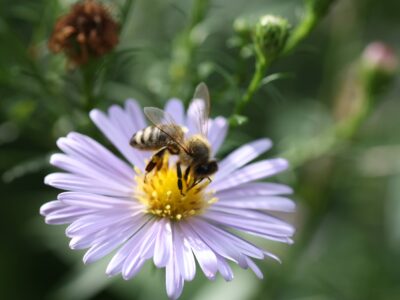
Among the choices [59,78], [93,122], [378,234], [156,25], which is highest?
[156,25]

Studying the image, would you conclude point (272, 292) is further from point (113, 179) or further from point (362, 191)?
point (113, 179)

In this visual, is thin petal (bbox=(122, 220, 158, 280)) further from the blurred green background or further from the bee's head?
the blurred green background

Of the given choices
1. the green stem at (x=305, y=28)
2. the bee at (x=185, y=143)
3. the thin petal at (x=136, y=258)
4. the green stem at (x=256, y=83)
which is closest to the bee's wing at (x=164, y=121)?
the bee at (x=185, y=143)

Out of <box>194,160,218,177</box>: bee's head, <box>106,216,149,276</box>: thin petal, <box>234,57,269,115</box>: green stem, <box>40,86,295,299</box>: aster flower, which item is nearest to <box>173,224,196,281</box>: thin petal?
<box>40,86,295,299</box>: aster flower

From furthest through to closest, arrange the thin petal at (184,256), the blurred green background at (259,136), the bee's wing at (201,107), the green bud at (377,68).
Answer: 1. the green bud at (377,68)
2. the blurred green background at (259,136)
3. the bee's wing at (201,107)
4. the thin petal at (184,256)

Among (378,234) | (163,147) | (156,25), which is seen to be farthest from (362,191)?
(163,147)

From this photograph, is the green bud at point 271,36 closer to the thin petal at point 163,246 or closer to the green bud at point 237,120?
the green bud at point 237,120

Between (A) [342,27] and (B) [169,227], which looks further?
(A) [342,27]
